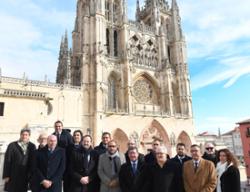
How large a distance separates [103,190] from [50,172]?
3.53 feet

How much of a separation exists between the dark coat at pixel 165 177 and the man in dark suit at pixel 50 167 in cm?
178

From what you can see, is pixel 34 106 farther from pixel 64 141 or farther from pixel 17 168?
pixel 17 168

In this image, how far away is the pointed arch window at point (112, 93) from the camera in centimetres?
2402

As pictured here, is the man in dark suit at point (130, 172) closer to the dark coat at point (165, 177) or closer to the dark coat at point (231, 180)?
the dark coat at point (165, 177)

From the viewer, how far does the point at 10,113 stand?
53.0ft

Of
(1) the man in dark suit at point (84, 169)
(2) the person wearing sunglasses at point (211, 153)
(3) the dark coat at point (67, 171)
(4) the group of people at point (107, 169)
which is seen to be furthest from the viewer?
(2) the person wearing sunglasses at point (211, 153)

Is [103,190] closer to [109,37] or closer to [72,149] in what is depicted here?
[72,149]

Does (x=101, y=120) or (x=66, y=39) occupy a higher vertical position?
(x=66, y=39)

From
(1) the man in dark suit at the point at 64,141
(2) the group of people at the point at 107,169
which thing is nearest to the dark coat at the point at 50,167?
(2) the group of people at the point at 107,169

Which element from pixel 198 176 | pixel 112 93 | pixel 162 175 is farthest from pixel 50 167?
pixel 112 93

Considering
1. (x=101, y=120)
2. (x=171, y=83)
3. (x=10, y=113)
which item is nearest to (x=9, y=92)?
(x=10, y=113)

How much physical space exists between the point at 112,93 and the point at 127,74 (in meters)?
2.54

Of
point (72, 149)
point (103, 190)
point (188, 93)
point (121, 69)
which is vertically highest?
point (121, 69)

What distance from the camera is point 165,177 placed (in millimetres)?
3844
